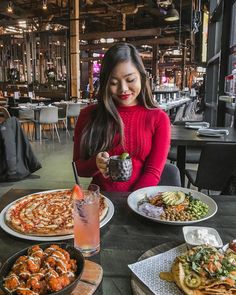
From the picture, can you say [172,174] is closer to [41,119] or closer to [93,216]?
[93,216]

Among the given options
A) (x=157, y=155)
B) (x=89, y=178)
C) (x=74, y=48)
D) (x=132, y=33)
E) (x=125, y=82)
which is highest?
(x=132, y=33)

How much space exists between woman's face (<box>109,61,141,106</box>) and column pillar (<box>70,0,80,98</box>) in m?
9.52

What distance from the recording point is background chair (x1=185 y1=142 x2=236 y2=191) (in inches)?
96.9

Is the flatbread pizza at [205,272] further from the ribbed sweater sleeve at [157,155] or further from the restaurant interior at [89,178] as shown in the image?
the ribbed sweater sleeve at [157,155]

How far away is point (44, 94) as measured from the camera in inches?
473

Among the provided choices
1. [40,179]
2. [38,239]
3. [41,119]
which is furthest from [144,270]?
[41,119]

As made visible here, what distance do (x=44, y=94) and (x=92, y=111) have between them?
10.7m

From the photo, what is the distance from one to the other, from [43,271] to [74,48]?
10.8 metres

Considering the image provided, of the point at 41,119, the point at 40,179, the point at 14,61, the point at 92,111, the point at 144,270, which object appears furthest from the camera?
the point at 14,61

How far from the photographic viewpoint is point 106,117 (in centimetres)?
181

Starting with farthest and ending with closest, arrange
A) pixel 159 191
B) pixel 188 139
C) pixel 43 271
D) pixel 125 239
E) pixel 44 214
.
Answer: pixel 188 139 → pixel 159 191 → pixel 44 214 → pixel 125 239 → pixel 43 271

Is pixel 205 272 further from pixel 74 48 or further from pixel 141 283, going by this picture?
pixel 74 48

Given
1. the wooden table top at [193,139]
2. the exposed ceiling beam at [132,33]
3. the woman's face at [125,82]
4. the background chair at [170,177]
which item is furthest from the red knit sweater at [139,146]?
the exposed ceiling beam at [132,33]

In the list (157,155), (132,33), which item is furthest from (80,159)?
(132,33)
